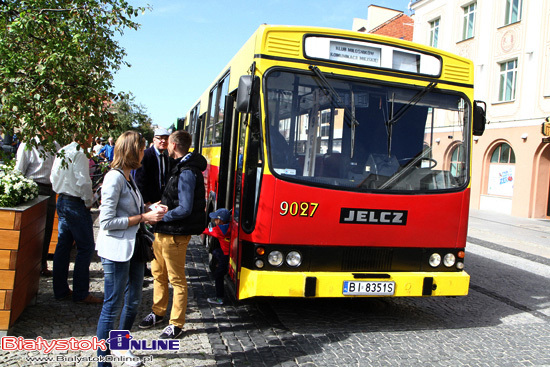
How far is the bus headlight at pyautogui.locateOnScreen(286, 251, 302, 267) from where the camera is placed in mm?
4891

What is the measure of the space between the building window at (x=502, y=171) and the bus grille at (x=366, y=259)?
64.0ft

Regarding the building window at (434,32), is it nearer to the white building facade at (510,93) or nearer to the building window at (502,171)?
the white building facade at (510,93)

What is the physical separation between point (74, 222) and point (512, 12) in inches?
907

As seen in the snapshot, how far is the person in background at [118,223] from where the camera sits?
141 inches

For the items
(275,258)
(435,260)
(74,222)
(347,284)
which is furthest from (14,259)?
(435,260)

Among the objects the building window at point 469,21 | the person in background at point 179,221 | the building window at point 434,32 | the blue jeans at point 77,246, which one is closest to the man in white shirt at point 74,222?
the blue jeans at point 77,246

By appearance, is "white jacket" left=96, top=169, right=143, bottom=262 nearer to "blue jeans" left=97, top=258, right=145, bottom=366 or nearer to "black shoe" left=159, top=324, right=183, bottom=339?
"blue jeans" left=97, top=258, right=145, bottom=366

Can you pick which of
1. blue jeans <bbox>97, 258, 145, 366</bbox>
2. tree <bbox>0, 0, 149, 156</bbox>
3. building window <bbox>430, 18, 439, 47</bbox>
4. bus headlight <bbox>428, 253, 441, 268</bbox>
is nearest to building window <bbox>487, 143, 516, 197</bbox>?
building window <bbox>430, 18, 439, 47</bbox>

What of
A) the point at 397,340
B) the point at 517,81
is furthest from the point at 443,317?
the point at 517,81

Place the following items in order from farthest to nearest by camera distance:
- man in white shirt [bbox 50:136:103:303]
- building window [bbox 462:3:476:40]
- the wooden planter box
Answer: building window [bbox 462:3:476:40]
man in white shirt [bbox 50:136:103:303]
the wooden planter box

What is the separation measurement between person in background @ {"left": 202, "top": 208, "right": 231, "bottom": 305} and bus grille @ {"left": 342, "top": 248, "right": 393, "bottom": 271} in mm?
1343

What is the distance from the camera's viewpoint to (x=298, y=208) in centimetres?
487

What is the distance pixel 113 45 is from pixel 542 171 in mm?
20632

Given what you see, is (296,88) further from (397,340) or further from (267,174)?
(397,340)
